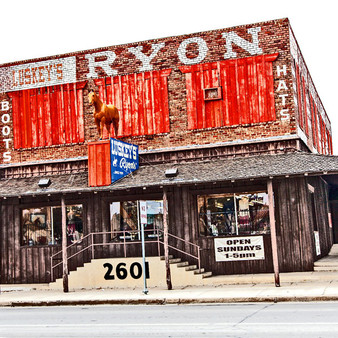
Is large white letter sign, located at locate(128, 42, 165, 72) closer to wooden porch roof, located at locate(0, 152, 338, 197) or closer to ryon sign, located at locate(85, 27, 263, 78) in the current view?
ryon sign, located at locate(85, 27, 263, 78)

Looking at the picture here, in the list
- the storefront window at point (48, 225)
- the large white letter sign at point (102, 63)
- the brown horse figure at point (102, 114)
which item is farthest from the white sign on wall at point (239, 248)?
the large white letter sign at point (102, 63)

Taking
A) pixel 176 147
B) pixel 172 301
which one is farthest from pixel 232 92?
pixel 172 301

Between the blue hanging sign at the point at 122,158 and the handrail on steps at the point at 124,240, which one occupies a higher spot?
the blue hanging sign at the point at 122,158

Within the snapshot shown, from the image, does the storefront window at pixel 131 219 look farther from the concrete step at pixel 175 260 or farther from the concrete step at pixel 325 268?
the concrete step at pixel 325 268

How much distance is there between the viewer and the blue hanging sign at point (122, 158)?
20375mm

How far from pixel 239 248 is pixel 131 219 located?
424 centimetres

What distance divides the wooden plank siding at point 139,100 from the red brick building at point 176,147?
0.04 meters

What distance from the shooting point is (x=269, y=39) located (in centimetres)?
2159

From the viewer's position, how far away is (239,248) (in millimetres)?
20531

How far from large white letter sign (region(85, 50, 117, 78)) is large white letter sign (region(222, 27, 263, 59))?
15.3ft

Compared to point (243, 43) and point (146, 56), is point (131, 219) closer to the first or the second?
point (146, 56)

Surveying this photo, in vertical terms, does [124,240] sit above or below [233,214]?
below

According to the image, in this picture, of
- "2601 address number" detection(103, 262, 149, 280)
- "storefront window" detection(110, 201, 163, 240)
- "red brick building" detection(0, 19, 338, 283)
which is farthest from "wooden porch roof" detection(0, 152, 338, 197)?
"2601 address number" detection(103, 262, 149, 280)

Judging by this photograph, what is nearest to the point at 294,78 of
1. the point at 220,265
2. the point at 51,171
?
the point at 220,265
